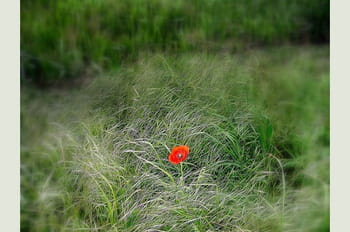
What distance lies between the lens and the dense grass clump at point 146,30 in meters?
1.86

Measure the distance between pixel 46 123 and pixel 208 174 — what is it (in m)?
0.71

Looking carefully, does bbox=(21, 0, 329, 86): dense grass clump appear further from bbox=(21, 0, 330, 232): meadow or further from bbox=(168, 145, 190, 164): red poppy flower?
bbox=(168, 145, 190, 164): red poppy flower

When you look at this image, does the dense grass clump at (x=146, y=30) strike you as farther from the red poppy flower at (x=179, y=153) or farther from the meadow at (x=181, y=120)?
the red poppy flower at (x=179, y=153)

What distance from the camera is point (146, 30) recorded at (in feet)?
6.26

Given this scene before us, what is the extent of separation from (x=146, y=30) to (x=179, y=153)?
1.75 feet

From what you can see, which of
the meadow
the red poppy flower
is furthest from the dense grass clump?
the red poppy flower

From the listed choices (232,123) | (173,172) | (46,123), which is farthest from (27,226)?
(232,123)

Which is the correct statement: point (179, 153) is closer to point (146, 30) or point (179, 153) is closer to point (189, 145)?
point (189, 145)

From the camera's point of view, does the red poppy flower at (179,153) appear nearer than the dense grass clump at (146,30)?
No

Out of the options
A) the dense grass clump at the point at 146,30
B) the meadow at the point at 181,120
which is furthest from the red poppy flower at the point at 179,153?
the dense grass clump at the point at 146,30

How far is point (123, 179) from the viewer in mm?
1947

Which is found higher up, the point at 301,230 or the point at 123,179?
the point at 123,179

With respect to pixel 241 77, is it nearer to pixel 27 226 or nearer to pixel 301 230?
pixel 301 230

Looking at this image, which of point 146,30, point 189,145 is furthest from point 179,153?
point 146,30
